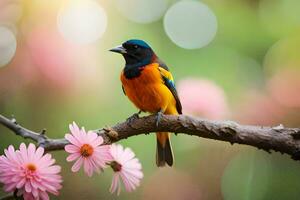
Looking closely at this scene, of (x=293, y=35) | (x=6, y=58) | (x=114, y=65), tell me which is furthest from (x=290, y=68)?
(x=6, y=58)

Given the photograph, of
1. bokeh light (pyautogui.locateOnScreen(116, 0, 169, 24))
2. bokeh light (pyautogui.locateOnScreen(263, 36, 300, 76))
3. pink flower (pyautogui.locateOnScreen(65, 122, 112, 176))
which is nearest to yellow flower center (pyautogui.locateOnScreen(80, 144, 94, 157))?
pink flower (pyautogui.locateOnScreen(65, 122, 112, 176))

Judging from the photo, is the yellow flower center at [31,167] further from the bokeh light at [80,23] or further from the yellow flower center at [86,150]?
the bokeh light at [80,23]

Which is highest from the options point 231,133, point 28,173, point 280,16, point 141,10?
point 280,16

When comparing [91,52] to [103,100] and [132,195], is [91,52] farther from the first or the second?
[132,195]

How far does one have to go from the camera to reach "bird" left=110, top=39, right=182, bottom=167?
40.6 inches

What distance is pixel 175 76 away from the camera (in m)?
1.20

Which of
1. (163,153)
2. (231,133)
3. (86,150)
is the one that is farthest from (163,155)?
(86,150)

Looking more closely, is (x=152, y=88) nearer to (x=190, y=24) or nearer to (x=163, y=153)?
(x=163, y=153)

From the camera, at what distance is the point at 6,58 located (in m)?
1.05

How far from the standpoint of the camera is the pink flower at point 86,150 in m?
0.71

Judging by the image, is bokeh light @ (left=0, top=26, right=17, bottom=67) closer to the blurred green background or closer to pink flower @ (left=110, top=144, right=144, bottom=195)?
the blurred green background

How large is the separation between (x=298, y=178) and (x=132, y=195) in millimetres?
392

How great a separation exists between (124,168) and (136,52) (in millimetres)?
307

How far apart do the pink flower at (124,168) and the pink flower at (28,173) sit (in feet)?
0.35
